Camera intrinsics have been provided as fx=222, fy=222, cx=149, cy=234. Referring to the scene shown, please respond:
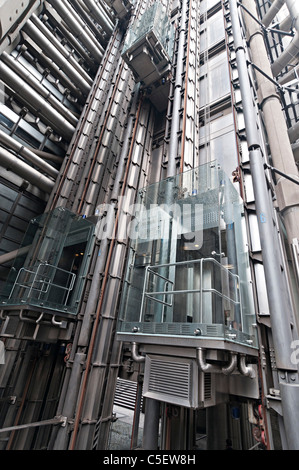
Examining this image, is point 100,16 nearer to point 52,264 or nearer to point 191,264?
point 52,264

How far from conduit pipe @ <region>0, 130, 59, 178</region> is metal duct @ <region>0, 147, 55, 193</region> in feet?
1.22

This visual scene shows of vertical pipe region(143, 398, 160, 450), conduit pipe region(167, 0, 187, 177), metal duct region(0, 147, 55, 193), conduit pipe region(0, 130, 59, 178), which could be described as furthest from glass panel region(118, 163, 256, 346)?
conduit pipe region(0, 130, 59, 178)

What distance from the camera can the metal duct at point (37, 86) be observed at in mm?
9961

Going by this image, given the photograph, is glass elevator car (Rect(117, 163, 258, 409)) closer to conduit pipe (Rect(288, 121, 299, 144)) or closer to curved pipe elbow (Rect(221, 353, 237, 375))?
curved pipe elbow (Rect(221, 353, 237, 375))

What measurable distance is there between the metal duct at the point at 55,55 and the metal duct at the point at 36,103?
282 centimetres

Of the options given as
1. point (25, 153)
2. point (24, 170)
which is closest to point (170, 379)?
point (24, 170)

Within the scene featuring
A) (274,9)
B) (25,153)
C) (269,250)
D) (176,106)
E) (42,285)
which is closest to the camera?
(269,250)

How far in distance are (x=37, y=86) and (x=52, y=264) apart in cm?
943

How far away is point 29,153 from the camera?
10070 millimetres

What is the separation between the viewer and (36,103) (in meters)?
10.7

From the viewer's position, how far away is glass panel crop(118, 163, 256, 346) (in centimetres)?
322

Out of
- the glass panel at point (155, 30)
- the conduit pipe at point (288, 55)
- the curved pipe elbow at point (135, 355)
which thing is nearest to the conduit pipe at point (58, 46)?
the glass panel at point (155, 30)

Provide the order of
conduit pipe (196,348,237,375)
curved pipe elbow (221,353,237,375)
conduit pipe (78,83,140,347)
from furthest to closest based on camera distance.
Answer: conduit pipe (78,83,140,347)
curved pipe elbow (221,353,237,375)
conduit pipe (196,348,237,375)

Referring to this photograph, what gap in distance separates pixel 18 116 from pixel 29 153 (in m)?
2.45
